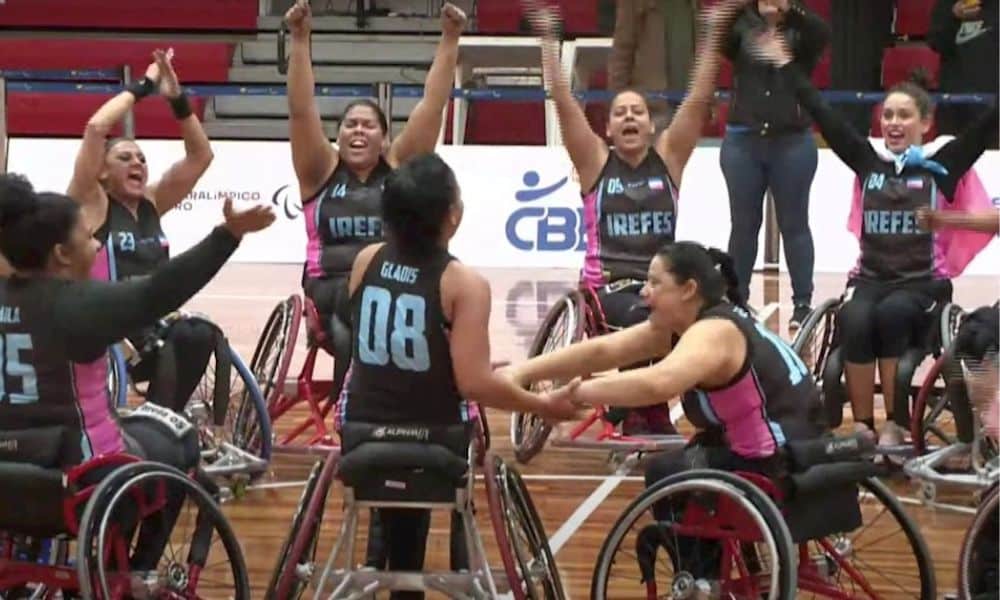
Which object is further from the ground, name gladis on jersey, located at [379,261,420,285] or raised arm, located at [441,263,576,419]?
A: name gladis on jersey, located at [379,261,420,285]

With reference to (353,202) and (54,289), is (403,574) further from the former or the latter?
(353,202)

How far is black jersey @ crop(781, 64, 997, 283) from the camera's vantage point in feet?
16.5

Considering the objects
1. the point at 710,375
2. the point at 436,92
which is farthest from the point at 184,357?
the point at 710,375

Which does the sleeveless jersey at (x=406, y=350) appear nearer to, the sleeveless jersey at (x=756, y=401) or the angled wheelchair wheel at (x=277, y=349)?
the sleeveless jersey at (x=756, y=401)

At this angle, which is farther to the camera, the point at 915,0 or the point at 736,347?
the point at 915,0

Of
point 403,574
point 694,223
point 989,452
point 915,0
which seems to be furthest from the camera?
point 915,0

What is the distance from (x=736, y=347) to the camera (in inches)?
128

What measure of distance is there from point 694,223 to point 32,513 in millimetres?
7139

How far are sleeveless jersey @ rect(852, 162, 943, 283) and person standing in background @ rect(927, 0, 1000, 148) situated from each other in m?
4.56

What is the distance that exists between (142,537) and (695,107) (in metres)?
2.68

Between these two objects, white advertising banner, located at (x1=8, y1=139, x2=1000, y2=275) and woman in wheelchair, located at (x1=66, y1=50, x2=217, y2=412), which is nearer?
woman in wheelchair, located at (x1=66, y1=50, x2=217, y2=412)

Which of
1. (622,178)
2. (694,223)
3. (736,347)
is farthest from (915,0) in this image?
(736,347)

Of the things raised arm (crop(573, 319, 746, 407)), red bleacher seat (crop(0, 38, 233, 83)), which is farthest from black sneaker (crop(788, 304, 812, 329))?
red bleacher seat (crop(0, 38, 233, 83))

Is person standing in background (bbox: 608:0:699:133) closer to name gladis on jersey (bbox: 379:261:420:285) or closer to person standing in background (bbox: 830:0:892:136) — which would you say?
person standing in background (bbox: 830:0:892:136)
